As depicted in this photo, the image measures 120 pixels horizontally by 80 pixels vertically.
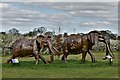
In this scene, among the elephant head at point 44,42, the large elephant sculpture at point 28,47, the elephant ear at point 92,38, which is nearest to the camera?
the large elephant sculpture at point 28,47

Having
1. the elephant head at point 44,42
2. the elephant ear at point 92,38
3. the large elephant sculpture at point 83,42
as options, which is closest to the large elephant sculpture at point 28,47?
the elephant head at point 44,42

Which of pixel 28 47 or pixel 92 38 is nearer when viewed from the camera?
pixel 28 47

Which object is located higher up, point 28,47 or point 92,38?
point 92,38

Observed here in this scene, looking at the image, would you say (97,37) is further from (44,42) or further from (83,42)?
(44,42)

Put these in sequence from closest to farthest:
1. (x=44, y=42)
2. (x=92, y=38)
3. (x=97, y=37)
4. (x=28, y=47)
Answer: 1. (x=28, y=47)
2. (x=44, y=42)
3. (x=92, y=38)
4. (x=97, y=37)

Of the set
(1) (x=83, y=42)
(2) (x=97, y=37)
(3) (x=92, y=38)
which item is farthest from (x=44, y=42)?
(2) (x=97, y=37)

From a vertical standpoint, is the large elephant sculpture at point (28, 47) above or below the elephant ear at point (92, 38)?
below

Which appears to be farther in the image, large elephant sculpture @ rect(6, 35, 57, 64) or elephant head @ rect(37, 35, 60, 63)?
elephant head @ rect(37, 35, 60, 63)

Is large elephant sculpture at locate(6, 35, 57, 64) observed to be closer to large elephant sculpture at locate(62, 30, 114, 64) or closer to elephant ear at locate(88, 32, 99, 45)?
large elephant sculpture at locate(62, 30, 114, 64)

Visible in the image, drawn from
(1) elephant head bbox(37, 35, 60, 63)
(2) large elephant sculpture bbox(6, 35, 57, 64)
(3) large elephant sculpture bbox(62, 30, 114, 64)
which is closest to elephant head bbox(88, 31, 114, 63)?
(3) large elephant sculpture bbox(62, 30, 114, 64)

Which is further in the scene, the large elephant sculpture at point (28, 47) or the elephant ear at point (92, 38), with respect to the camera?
the elephant ear at point (92, 38)

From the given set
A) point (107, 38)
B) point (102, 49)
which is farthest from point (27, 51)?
point (102, 49)

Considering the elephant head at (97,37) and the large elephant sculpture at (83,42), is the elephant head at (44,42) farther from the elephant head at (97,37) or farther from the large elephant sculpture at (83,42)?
the elephant head at (97,37)

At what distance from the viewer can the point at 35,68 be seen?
13.3 metres
